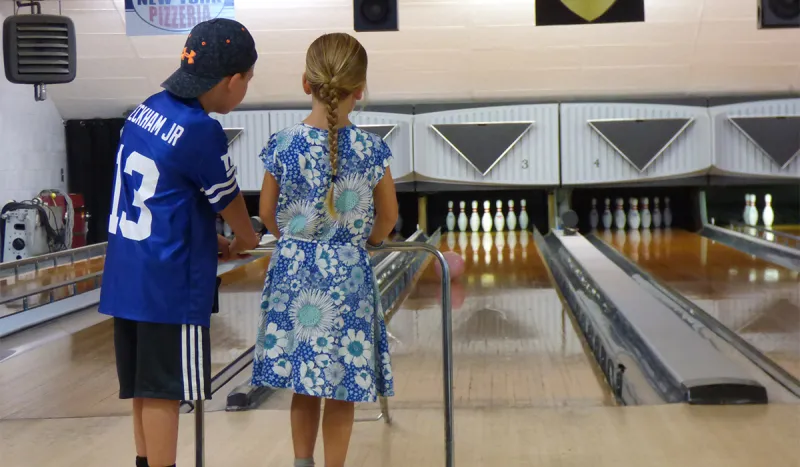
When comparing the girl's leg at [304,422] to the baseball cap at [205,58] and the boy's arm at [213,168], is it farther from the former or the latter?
the baseball cap at [205,58]

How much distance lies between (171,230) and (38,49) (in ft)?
11.7

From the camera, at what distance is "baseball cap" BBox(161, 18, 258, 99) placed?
5.75 ft

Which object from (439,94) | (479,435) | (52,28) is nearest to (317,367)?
(479,435)

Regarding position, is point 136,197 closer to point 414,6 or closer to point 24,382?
point 24,382

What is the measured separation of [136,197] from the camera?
1.73 metres

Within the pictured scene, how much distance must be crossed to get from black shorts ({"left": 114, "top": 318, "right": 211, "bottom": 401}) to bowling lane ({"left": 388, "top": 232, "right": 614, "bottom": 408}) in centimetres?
135

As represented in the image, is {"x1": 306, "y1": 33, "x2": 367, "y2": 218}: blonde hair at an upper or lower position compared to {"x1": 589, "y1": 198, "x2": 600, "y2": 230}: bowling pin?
upper

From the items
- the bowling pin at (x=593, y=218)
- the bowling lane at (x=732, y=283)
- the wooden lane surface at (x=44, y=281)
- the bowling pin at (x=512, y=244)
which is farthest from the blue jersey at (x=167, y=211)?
the bowling pin at (x=593, y=218)

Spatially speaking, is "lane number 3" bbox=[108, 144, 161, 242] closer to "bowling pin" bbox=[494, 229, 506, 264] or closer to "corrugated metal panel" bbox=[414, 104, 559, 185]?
"bowling pin" bbox=[494, 229, 506, 264]

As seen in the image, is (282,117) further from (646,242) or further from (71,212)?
(646,242)

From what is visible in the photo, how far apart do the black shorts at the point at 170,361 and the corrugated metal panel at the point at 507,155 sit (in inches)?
259

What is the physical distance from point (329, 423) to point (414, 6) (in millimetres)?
6030

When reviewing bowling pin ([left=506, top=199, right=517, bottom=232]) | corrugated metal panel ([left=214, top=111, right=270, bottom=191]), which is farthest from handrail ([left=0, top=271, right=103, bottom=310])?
bowling pin ([left=506, top=199, right=517, bottom=232])

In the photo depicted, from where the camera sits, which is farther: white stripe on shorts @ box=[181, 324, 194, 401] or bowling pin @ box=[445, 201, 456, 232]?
bowling pin @ box=[445, 201, 456, 232]
